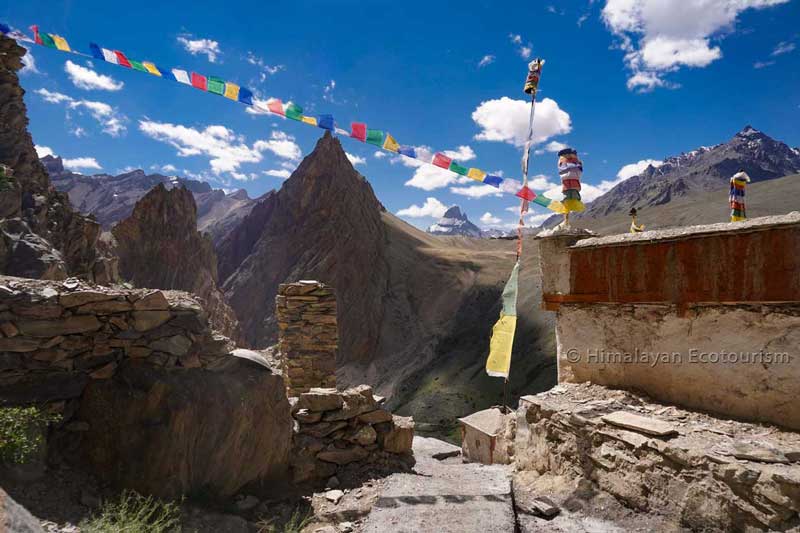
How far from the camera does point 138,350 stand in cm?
454

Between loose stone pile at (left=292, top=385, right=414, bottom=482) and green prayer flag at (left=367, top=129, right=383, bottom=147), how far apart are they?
4.99 metres

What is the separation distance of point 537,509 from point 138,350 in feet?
14.5

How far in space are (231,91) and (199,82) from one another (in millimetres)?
800

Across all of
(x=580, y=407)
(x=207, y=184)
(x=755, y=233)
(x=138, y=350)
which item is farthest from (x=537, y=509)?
(x=207, y=184)

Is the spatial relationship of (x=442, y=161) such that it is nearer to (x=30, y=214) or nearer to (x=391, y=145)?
(x=391, y=145)

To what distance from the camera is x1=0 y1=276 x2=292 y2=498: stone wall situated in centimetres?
400

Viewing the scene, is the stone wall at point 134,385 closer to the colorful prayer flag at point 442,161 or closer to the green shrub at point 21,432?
the green shrub at point 21,432

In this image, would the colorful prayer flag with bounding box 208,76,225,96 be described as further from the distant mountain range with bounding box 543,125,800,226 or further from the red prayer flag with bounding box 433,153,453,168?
the distant mountain range with bounding box 543,125,800,226

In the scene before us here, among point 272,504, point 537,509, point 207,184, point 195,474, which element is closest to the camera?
point 537,509

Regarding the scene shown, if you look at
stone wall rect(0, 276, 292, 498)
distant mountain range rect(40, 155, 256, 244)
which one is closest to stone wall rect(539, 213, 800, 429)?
stone wall rect(0, 276, 292, 498)

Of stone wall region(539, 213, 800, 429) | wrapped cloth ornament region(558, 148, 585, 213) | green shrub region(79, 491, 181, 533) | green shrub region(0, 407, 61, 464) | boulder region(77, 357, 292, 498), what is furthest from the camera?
wrapped cloth ornament region(558, 148, 585, 213)

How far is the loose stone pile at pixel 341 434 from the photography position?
5.82 m

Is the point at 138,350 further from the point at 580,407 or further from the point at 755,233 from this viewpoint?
the point at 755,233

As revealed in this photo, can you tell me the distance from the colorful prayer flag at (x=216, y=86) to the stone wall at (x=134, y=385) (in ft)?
18.2
